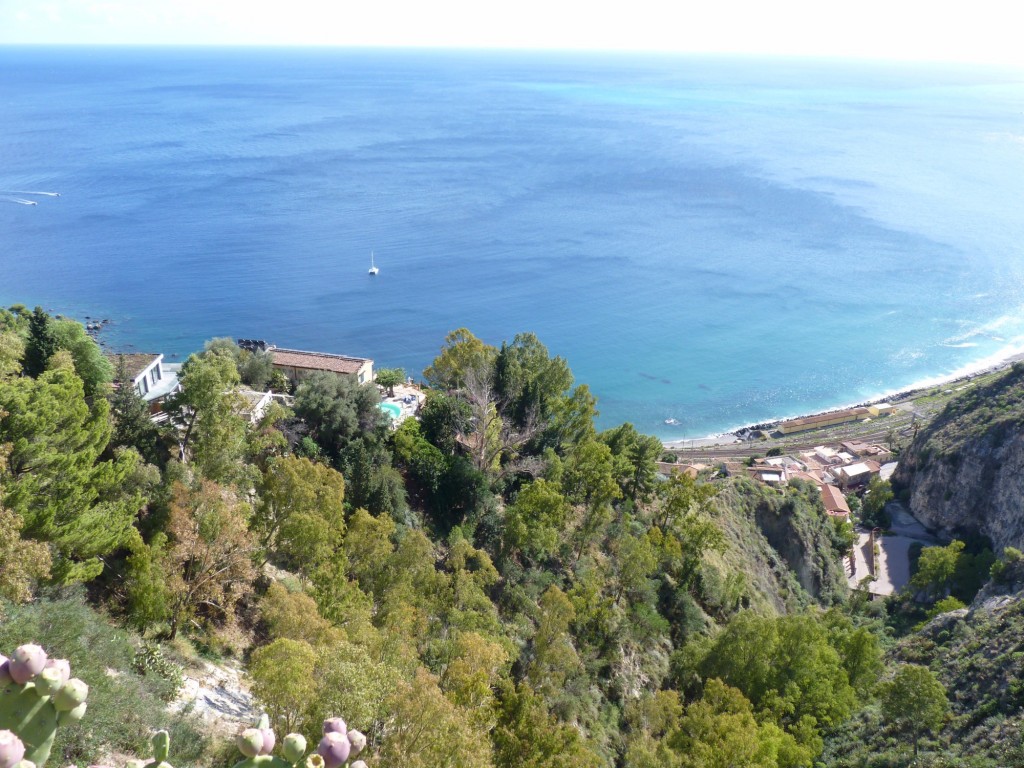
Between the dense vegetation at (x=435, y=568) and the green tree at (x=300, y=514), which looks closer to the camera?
the dense vegetation at (x=435, y=568)

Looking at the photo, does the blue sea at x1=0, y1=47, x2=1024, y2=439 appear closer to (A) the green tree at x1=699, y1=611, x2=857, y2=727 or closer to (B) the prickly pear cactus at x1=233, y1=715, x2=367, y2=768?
(A) the green tree at x1=699, y1=611, x2=857, y2=727

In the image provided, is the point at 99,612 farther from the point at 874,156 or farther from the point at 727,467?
the point at 874,156

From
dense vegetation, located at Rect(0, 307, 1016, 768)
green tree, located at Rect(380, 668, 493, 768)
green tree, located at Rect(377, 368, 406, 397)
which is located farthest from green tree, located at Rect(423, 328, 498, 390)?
green tree, located at Rect(380, 668, 493, 768)

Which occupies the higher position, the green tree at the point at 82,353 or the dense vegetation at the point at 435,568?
the green tree at the point at 82,353

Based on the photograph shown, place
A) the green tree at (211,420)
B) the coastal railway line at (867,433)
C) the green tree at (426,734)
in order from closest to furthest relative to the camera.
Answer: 1. the green tree at (426,734)
2. the green tree at (211,420)
3. the coastal railway line at (867,433)

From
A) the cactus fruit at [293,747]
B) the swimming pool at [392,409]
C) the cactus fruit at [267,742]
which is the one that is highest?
the cactus fruit at [293,747]

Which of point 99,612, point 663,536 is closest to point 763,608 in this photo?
point 663,536

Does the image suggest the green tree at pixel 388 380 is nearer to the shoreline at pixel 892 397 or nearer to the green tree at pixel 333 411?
the green tree at pixel 333 411

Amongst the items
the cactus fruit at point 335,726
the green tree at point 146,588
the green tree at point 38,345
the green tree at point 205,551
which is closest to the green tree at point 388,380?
the green tree at point 38,345
